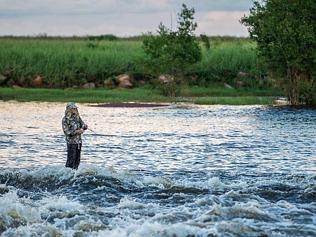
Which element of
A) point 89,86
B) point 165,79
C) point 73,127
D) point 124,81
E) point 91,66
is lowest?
point 89,86

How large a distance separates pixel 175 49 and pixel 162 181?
127 ft

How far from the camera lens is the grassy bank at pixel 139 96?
184 feet

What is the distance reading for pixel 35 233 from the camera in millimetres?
15711

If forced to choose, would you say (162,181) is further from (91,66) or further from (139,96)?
(91,66)

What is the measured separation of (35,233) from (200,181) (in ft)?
23.7

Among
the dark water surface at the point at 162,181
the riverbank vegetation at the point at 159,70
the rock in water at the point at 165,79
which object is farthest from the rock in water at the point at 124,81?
the dark water surface at the point at 162,181

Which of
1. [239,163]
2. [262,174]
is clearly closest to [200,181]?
[262,174]

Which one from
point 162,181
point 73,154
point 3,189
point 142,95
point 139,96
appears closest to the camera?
point 3,189

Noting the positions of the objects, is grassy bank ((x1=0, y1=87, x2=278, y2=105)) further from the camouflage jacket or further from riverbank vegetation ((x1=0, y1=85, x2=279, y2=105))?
the camouflage jacket

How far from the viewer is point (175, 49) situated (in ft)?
196

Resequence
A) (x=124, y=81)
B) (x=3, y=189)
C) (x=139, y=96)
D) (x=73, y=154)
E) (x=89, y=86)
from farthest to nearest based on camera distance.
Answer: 1. (x=124, y=81)
2. (x=89, y=86)
3. (x=139, y=96)
4. (x=73, y=154)
5. (x=3, y=189)

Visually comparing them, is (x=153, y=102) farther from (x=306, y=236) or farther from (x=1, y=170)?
(x=306, y=236)

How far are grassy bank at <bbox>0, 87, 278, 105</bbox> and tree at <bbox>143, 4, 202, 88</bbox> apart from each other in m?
2.26

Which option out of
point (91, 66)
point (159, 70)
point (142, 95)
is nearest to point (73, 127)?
point (142, 95)
